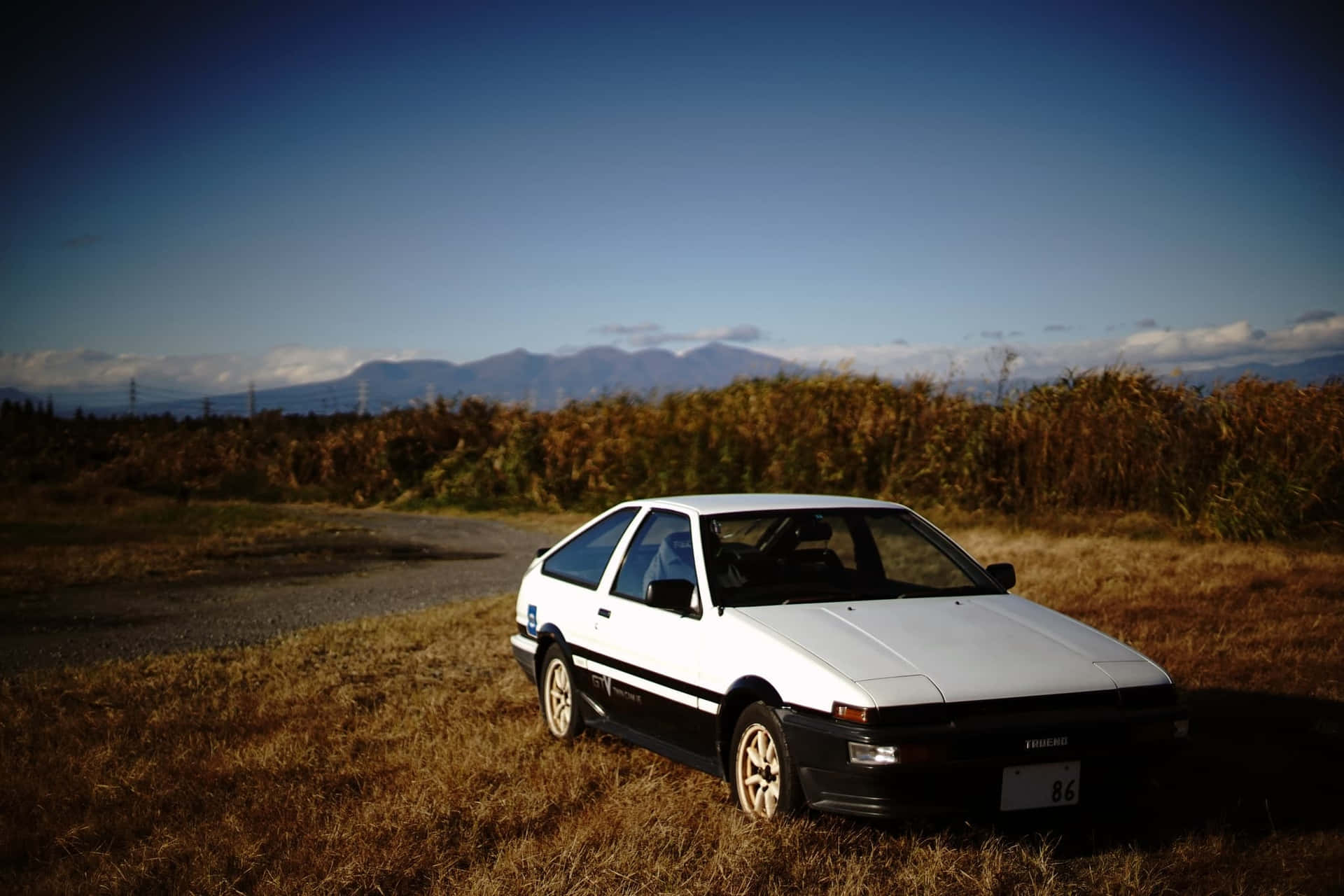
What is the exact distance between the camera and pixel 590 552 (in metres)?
6.25

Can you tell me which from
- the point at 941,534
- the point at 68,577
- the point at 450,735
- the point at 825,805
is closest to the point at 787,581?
the point at 941,534

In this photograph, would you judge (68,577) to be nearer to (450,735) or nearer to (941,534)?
(450,735)

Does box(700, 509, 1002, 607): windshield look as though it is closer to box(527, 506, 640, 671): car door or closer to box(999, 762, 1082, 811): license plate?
box(527, 506, 640, 671): car door

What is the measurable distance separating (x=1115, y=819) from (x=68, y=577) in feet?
38.0

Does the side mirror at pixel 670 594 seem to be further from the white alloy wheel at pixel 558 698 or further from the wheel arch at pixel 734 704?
the white alloy wheel at pixel 558 698

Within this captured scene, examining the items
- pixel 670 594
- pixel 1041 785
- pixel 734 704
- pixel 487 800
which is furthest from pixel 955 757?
pixel 487 800

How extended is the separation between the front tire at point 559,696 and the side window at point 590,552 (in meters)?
0.43

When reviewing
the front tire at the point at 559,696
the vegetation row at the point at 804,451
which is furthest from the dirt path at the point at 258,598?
the vegetation row at the point at 804,451

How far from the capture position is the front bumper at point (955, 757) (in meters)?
3.87

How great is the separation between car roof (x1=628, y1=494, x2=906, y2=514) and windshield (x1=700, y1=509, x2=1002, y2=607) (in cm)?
4

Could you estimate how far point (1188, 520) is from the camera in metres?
13.6

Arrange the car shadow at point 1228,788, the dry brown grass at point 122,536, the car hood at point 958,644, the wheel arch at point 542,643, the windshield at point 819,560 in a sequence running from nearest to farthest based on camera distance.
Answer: the car hood at point 958,644 < the car shadow at point 1228,788 < the windshield at point 819,560 < the wheel arch at point 542,643 < the dry brown grass at point 122,536

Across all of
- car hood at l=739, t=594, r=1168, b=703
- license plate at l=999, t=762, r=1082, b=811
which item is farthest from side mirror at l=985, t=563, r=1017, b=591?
license plate at l=999, t=762, r=1082, b=811

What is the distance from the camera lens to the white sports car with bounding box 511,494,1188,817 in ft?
12.9
